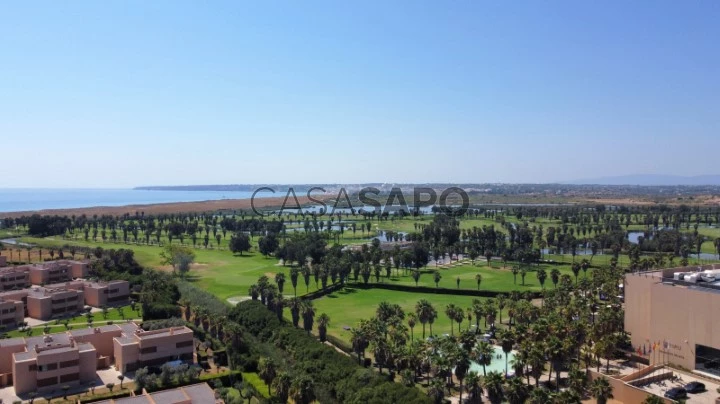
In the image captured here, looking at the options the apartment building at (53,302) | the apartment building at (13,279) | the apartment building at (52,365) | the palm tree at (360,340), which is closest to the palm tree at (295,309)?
the palm tree at (360,340)

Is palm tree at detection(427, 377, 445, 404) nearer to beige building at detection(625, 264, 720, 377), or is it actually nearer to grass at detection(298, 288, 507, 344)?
grass at detection(298, 288, 507, 344)

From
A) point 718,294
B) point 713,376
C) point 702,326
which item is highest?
point 718,294

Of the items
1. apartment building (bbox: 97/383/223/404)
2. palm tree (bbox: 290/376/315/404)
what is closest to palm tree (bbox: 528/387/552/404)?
palm tree (bbox: 290/376/315/404)

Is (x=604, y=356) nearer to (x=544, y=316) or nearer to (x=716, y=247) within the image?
(x=544, y=316)

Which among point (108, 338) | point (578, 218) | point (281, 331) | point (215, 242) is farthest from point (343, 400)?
point (578, 218)

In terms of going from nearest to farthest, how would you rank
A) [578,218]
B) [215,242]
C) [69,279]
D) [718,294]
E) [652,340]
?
1. [718,294]
2. [652,340]
3. [69,279]
4. [215,242]
5. [578,218]

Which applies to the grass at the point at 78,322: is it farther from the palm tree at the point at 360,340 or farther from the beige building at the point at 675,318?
the beige building at the point at 675,318

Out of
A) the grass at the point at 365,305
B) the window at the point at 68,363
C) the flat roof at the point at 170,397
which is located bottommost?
the grass at the point at 365,305
